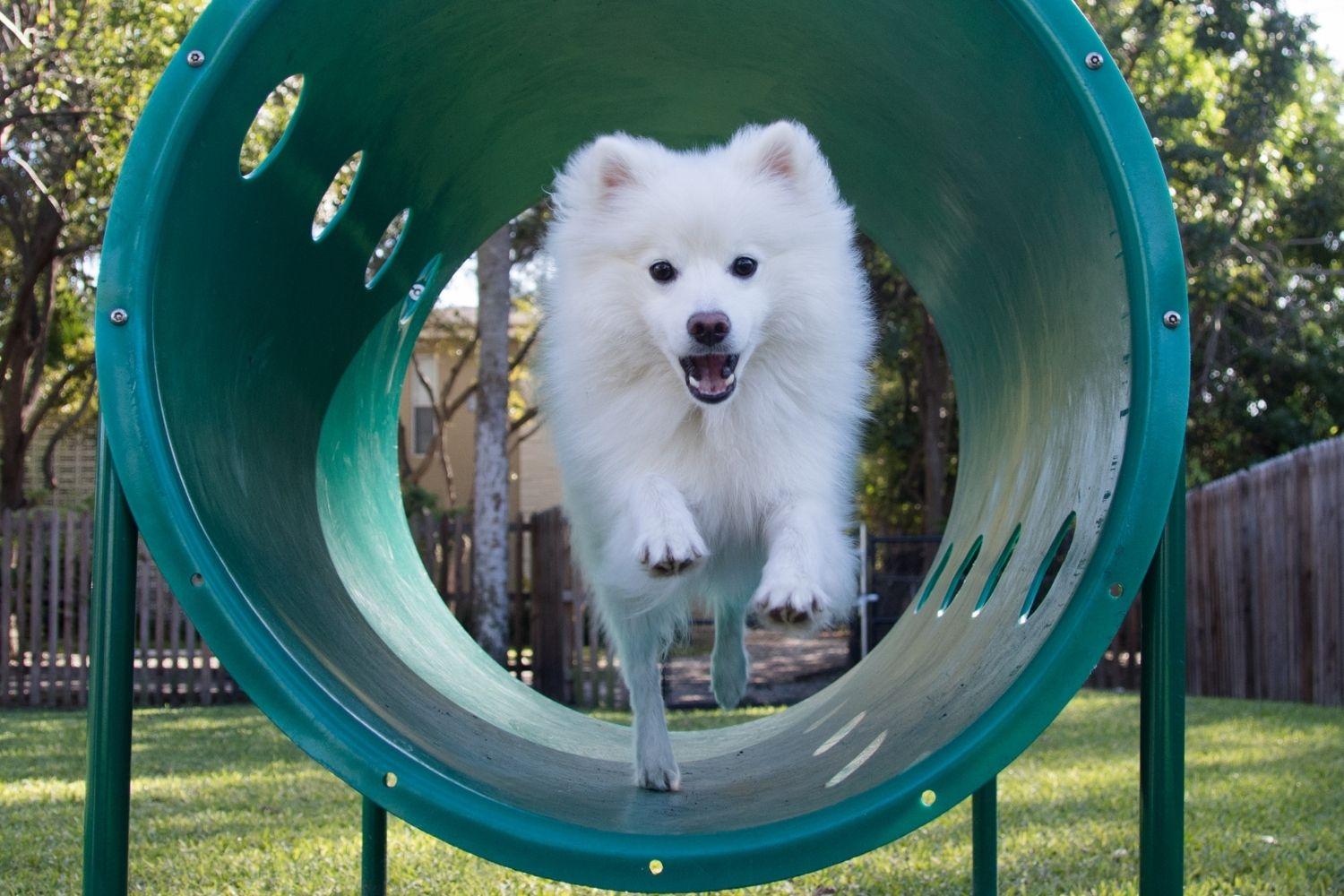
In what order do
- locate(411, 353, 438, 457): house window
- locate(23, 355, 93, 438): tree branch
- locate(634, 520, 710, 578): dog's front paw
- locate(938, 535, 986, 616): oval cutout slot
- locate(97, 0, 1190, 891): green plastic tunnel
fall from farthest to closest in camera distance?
1. locate(411, 353, 438, 457): house window
2. locate(23, 355, 93, 438): tree branch
3. locate(938, 535, 986, 616): oval cutout slot
4. locate(634, 520, 710, 578): dog's front paw
5. locate(97, 0, 1190, 891): green plastic tunnel

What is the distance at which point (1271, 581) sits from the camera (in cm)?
1048

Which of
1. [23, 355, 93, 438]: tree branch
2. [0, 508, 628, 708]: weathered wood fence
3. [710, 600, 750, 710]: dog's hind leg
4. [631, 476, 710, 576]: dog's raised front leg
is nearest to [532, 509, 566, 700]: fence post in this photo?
[0, 508, 628, 708]: weathered wood fence

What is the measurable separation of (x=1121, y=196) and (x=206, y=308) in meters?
2.05

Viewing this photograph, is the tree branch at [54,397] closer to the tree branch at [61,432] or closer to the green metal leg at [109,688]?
the tree branch at [61,432]

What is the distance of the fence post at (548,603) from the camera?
11.7m

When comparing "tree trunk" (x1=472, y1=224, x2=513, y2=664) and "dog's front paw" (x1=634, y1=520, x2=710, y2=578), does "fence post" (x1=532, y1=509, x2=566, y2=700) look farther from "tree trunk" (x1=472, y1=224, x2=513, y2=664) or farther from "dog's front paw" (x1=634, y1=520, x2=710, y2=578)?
"dog's front paw" (x1=634, y1=520, x2=710, y2=578)

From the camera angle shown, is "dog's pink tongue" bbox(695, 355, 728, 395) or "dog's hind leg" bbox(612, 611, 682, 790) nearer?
"dog's pink tongue" bbox(695, 355, 728, 395)

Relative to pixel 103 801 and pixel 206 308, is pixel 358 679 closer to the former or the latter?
pixel 103 801

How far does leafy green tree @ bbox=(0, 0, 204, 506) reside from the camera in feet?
37.5

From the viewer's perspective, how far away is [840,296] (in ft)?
11.3

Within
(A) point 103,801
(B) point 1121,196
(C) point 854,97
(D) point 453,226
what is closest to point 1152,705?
(B) point 1121,196

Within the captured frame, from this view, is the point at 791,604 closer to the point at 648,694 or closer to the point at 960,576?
the point at 648,694

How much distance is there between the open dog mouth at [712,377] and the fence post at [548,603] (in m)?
8.55

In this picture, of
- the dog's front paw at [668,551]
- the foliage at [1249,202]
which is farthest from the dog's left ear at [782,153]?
the foliage at [1249,202]
